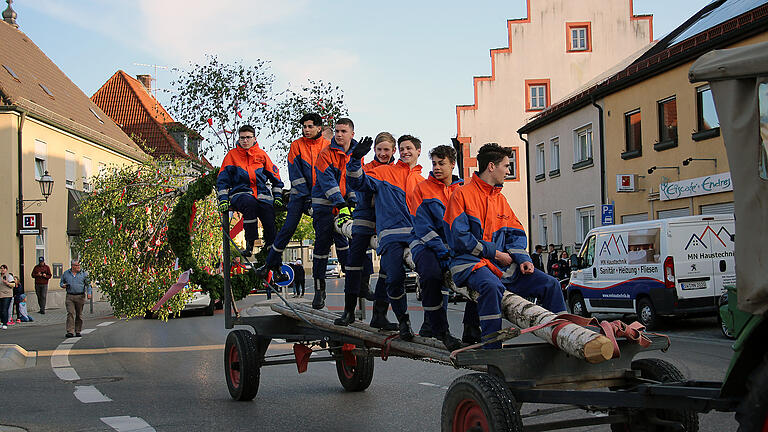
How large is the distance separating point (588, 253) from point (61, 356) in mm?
11393

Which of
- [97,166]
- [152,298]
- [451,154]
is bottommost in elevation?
[152,298]

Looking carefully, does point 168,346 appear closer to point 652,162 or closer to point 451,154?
point 451,154

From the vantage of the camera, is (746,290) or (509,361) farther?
(509,361)

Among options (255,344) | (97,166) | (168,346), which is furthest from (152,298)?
(97,166)

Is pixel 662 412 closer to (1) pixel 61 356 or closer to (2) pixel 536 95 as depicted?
(1) pixel 61 356

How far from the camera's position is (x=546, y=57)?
37625mm

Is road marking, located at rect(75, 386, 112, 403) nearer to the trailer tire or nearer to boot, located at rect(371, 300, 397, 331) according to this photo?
boot, located at rect(371, 300, 397, 331)

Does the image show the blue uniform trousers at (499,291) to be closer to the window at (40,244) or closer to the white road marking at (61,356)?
the white road marking at (61,356)

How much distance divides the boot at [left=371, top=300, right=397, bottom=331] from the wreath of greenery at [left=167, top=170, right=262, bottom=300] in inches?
104

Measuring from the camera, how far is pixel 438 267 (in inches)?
254

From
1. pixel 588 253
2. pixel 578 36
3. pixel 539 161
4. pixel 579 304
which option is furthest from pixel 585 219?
pixel 578 36

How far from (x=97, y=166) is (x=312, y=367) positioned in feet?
96.0

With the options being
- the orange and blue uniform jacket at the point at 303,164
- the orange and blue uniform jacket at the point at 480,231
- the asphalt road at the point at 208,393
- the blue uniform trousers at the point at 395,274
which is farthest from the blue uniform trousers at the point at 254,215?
the orange and blue uniform jacket at the point at 480,231

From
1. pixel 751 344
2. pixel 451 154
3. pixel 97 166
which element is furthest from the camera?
pixel 97 166
